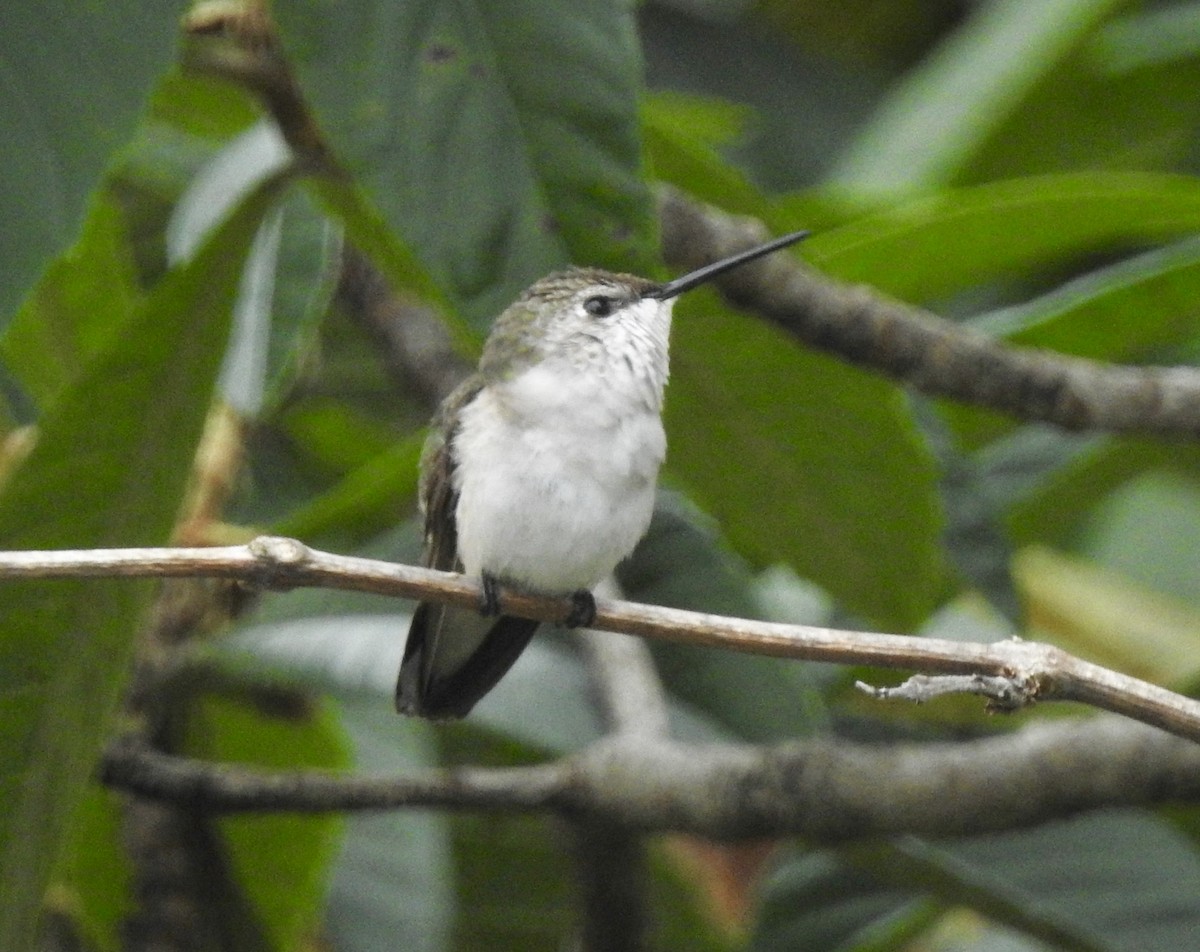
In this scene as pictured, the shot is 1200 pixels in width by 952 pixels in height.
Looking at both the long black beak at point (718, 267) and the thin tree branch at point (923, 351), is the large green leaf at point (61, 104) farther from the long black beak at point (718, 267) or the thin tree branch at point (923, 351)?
the thin tree branch at point (923, 351)

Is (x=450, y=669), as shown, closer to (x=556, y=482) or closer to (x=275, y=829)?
(x=556, y=482)

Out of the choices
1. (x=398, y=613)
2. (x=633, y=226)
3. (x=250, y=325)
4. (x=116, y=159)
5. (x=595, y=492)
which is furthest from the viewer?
(x=398, y=613)

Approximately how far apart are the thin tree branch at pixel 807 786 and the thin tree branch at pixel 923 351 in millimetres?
466

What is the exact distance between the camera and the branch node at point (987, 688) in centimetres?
160

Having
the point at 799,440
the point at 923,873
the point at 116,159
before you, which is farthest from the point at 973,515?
the point at 116,159

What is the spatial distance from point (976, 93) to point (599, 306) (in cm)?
143

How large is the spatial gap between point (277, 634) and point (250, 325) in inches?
20.0

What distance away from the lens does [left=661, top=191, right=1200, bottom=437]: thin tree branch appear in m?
2.53

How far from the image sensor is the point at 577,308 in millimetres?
2781

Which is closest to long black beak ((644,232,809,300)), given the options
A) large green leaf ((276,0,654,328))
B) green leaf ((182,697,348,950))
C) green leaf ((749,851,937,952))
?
large green leaf ((276,0,654,328))

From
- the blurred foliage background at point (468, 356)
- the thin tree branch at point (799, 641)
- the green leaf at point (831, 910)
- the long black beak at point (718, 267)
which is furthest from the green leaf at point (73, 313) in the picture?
the green leaf at point (831, 910)

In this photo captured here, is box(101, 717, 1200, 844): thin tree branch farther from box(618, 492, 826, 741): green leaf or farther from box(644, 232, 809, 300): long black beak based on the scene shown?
box(644, 232, 809, 300): long black beak

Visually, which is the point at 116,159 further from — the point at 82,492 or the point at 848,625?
the point at 848,625

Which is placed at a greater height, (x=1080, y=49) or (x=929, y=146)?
(x=1080, y=49)
